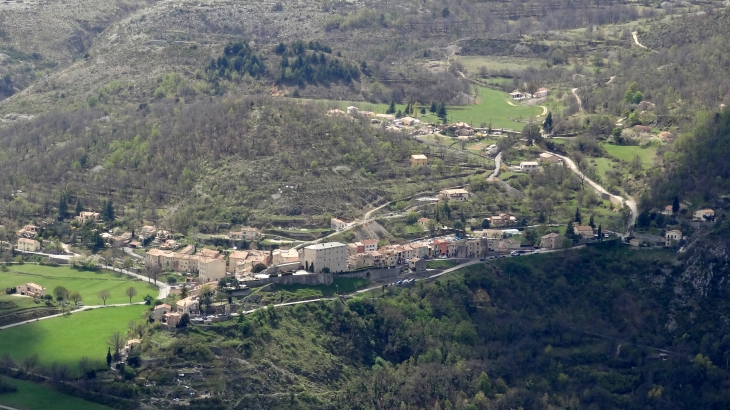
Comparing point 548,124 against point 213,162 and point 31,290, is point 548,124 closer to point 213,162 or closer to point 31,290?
point 213,162

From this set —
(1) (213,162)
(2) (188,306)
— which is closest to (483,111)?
(1) (213,162)

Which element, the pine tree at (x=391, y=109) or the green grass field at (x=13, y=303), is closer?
the green grass field at (x=13, y=303)

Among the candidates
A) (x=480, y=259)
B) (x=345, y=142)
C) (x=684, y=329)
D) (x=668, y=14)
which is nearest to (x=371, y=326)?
(x=480, y=259)

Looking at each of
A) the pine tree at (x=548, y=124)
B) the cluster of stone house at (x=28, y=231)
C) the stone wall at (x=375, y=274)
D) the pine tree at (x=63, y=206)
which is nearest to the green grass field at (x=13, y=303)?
the cluster of stone house at (x=28, y=231)

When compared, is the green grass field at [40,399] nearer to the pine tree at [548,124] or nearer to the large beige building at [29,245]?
the large beige building at [29,245]

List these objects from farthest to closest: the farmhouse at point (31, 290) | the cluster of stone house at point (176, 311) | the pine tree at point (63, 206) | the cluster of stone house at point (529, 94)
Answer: the cluster of stone house at point (529, 94), the pine tree at point (63, 206), the farmhouse at point (31, 290), the cluster of stone house at point (176, 311)

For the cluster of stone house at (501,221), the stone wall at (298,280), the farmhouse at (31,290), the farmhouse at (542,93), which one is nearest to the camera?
the farmhouse at (31,290)

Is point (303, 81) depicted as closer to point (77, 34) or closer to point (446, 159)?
point (446, 159)
